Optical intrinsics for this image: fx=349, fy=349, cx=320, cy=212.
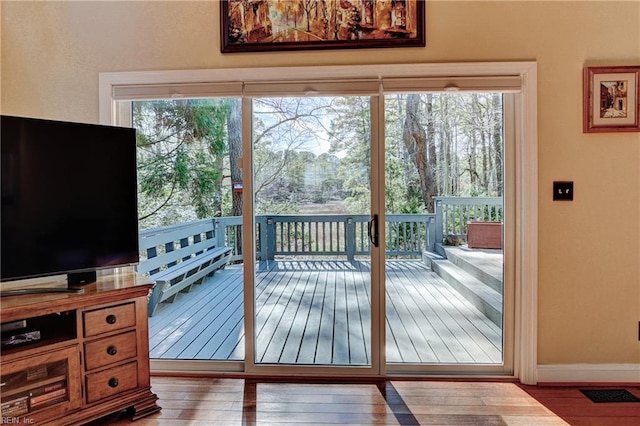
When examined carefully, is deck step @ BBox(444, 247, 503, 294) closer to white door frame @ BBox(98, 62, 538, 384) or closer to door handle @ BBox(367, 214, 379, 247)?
white door frame @ BBox(98, 62, 538, 384)

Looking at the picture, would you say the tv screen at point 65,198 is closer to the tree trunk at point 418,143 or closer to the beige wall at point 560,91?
the beige wall at point 560,91

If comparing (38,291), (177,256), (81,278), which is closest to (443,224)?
(177,256)

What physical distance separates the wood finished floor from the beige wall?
13.8 inches

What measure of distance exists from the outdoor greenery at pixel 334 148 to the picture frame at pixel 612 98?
544 mm

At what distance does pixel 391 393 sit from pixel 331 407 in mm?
413

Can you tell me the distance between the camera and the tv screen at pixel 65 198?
1.78 meters

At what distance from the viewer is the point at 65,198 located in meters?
1.91

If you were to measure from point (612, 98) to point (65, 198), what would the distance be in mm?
3385

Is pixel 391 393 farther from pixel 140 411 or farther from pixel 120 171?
pixel 120 171

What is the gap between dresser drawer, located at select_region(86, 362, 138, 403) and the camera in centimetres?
187

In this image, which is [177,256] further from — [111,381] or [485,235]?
[485,235]

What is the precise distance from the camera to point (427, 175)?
2.49 metres

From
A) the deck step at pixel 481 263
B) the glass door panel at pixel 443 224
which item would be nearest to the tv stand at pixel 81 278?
the glass door panel at pixel 443 224

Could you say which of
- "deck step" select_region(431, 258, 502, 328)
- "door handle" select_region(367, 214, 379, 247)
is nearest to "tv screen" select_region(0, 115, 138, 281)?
"door handle" select_region(367, 214, 379, 247)
